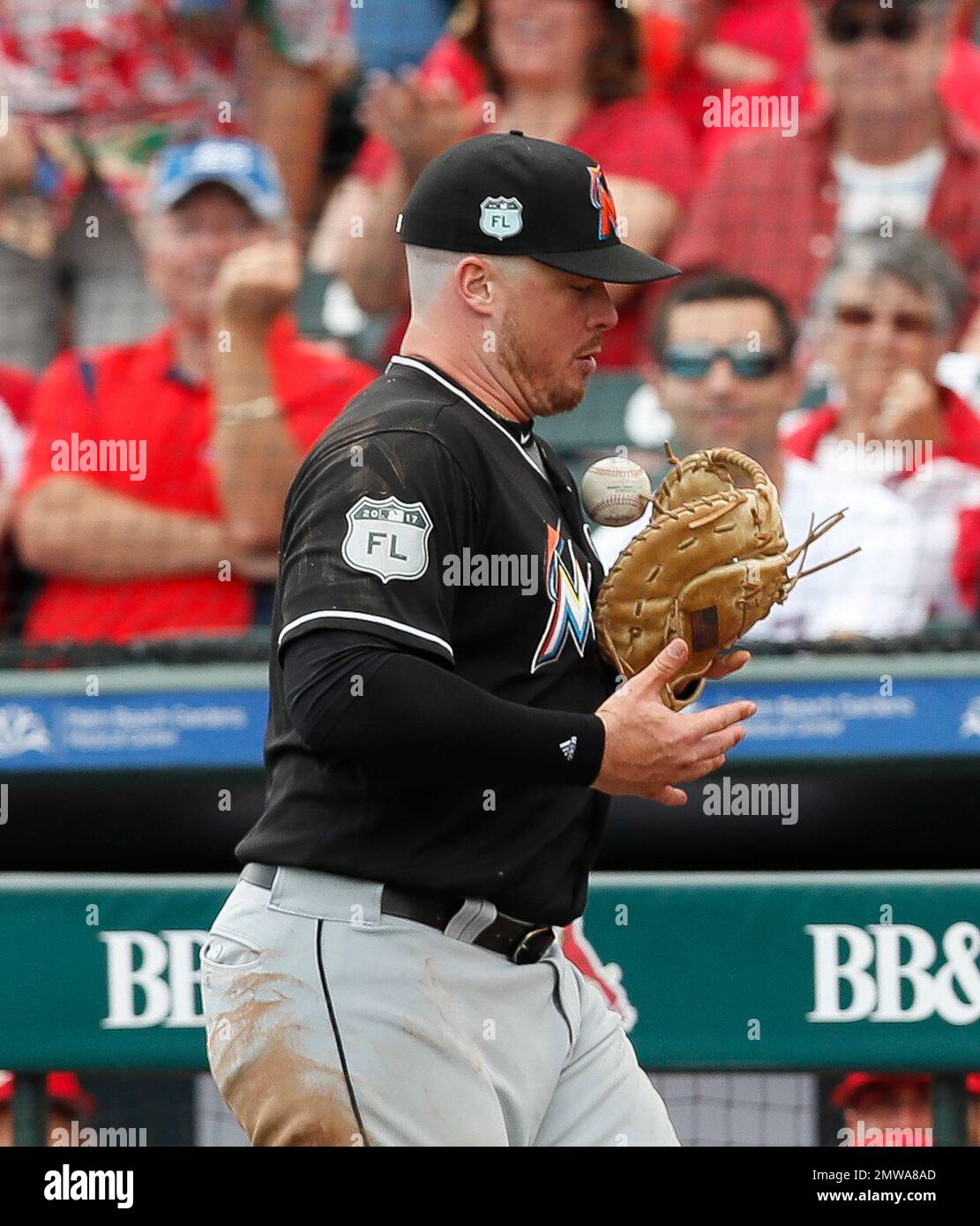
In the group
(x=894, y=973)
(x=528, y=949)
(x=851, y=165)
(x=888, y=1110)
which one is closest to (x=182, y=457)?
(x=851, y=165)

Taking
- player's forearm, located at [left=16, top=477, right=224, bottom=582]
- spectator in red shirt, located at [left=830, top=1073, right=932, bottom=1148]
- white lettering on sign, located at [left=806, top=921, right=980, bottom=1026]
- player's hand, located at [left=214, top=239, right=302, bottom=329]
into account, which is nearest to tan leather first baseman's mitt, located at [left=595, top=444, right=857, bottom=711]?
white lettering on sign, located at [left=806, top=921, right=980, bottom=1026]

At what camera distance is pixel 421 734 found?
5.57 feet

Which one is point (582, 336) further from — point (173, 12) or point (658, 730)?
point (173, 12)

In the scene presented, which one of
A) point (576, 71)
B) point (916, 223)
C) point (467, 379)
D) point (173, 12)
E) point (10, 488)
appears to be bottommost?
point (467, 379)

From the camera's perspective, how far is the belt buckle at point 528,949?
6.43 ft

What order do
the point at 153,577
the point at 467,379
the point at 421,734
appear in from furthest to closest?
1. the point at 153,577
2. the point at 467,379
3. the point at 421,734

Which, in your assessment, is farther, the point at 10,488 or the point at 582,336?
the point at 10,488

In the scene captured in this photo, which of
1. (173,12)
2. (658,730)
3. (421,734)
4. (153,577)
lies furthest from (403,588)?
(173,12)

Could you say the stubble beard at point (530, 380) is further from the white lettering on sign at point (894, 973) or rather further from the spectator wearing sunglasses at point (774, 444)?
the spectator wearing sunglasses at point (774, 444)

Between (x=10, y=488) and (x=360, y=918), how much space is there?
8.48ft

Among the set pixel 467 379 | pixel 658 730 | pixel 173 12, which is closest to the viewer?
pixel 658 730

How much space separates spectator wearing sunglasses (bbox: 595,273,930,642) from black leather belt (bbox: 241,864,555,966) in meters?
1.62

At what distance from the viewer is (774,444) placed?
382cm

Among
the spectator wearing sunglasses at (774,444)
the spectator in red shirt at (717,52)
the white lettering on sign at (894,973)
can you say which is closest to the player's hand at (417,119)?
the spectator in red shirt at (717,52)
